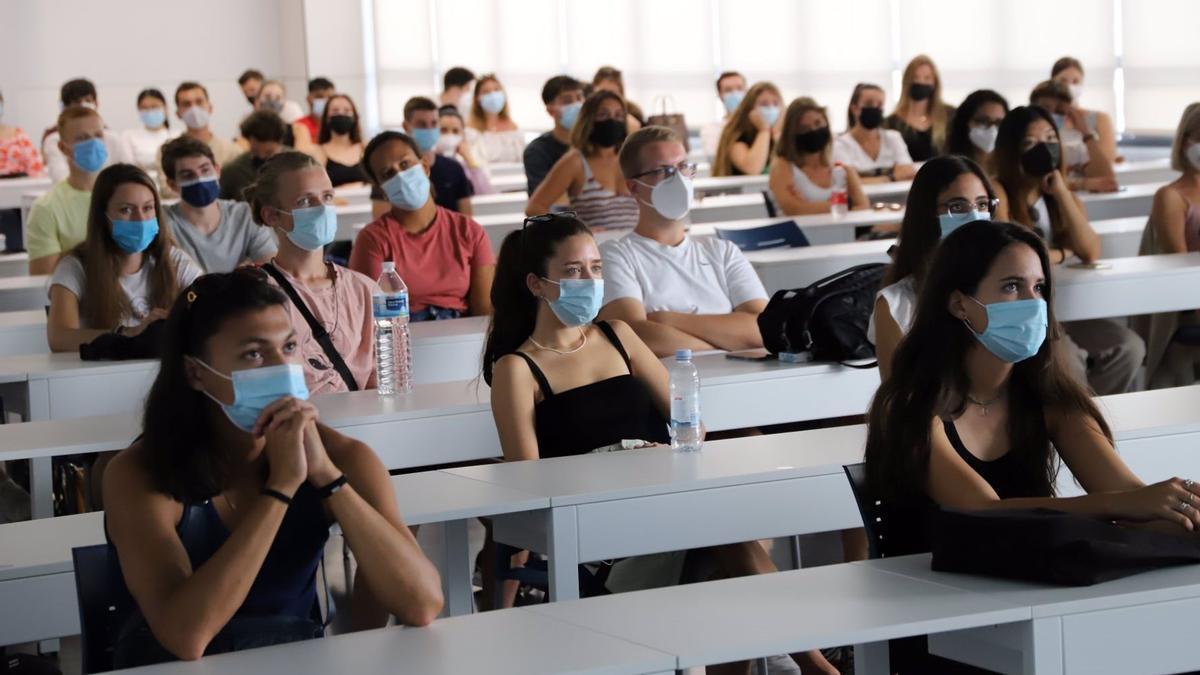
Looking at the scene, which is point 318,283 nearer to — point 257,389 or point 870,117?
Result: point 257,389

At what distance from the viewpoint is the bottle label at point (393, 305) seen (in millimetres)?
4219

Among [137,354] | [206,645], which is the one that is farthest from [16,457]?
[206,645]

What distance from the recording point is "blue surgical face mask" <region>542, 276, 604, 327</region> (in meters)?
3.55

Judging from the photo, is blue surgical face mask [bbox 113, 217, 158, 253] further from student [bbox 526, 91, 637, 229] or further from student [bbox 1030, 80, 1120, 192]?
student [bbox 1030, 80, 1120, 192]

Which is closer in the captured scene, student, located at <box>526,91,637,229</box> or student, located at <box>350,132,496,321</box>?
student, located at <box>350,132,496,321</box>

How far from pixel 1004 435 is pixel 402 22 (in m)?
15.1

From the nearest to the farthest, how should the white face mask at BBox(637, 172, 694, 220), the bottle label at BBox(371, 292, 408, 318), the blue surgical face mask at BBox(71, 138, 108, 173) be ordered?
the bottle label at BBox(371, 292, 408, 318), the white face mask at BBox(637, 172, 694, 220), the blue surgical face mask at BBox(71, 138, 108, 173)

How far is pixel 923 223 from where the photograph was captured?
3.84m

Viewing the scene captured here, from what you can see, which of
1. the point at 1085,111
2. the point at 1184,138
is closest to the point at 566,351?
the point at 1184,138

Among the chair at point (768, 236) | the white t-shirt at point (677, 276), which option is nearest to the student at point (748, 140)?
the chair at point (768, 236)

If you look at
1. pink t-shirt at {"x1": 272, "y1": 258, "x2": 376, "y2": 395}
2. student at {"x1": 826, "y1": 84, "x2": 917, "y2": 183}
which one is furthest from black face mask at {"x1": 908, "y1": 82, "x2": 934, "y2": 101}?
pink t-shirt at {"x1": 272, "y1": 258, "x2": 376, "y2": 395}

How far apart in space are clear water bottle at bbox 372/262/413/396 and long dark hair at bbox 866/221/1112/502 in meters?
1.62

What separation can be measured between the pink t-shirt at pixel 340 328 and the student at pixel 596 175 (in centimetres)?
254

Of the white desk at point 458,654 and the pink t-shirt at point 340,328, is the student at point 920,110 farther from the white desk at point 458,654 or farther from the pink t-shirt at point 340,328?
the white desk at point 458,654
